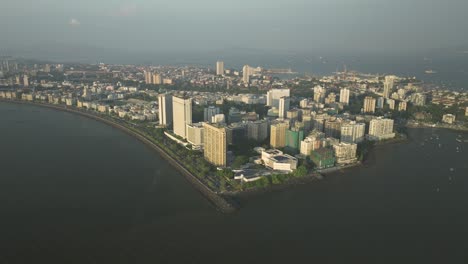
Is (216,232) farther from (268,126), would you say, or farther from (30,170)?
(268,126)

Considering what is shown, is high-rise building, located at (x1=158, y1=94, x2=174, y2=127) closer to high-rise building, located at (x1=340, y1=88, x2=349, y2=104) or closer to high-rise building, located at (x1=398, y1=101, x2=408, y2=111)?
high-rise building, located at (x1=340, y1=88, x2=349, y2=104)

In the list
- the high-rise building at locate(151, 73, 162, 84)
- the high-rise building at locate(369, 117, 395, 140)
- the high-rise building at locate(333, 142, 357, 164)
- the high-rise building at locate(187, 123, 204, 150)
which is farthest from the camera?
the high-rise building at locate(151, 73, 162, 84)

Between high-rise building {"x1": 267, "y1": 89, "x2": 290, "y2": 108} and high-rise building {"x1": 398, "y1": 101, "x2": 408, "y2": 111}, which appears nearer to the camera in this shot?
high-rise building {"x1": 398, "y1": 101, "x2": 408, "y2": 111}

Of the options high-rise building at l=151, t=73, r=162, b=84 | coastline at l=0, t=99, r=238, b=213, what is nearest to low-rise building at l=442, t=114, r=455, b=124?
coastline at l=0, t=99, r=238, b=213

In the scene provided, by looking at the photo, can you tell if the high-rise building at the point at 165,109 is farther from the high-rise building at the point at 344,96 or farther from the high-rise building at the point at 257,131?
the high-rise building at the point at 344,96

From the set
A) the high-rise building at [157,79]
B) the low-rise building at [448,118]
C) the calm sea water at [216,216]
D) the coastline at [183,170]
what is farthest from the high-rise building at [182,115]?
the high-rise building at [157,79]

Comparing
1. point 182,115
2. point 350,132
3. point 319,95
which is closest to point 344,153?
point 350,132

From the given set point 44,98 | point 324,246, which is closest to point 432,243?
point 324,246
